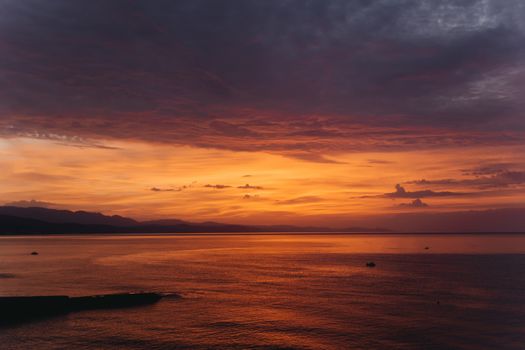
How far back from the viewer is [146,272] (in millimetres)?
125438

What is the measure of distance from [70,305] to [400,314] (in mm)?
49790

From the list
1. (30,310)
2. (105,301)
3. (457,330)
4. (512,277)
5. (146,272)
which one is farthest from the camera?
(146,272)

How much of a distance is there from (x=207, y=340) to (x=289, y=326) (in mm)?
11887

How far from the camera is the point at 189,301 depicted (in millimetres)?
77125

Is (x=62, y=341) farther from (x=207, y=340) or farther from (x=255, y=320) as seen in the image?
(x=255, y=320)

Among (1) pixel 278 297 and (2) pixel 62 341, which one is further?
(1) pixel 278 297

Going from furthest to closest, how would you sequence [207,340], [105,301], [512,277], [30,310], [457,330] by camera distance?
[512,277], [105,301], [30,310], [457,330], [207,340]

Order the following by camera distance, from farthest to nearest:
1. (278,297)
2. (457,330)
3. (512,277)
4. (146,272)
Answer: (146,272) < (512,277) < (278,297) < (457,330)

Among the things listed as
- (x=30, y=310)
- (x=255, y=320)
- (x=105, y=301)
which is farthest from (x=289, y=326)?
(x=30, y=310)

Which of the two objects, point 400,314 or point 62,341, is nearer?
point 62,341

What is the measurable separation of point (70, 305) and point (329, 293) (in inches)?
1753

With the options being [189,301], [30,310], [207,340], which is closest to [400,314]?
[207,340]

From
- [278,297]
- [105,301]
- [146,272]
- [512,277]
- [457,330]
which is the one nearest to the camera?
[457,330]

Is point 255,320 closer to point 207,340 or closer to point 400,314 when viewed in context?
point 207,340
